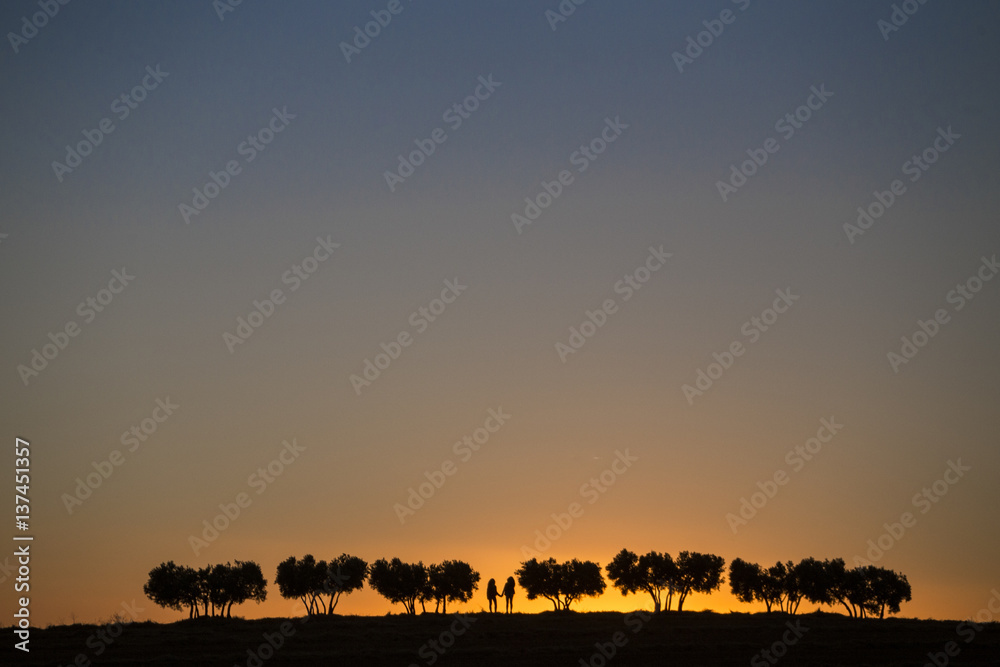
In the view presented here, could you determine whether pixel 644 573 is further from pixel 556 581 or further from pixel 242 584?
pixel 242 584

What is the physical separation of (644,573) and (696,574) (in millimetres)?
5214

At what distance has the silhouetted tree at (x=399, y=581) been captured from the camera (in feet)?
332

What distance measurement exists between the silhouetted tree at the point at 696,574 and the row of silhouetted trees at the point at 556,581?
0.10 metres

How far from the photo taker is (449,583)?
4045 inches

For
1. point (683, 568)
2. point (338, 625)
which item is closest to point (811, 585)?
point (683, 568)

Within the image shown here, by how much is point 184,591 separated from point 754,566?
55814 mm

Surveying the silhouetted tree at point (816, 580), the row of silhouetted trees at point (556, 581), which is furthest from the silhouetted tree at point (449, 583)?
the silhouetted tree at point (816, 580)

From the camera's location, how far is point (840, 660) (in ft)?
173

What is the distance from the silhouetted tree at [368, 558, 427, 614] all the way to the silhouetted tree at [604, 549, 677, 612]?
65.6 ft

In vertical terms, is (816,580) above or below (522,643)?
above

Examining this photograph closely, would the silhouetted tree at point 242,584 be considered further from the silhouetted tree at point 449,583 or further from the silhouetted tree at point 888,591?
the silhouetted tree at point 888,591

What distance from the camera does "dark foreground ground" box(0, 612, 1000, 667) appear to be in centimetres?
5338

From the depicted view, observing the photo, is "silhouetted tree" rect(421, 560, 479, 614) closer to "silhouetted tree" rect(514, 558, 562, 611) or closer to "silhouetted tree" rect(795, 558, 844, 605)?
"silhouetted tree" rect(514, 558, 562, 611)

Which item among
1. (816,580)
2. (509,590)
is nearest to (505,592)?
(509,590)
